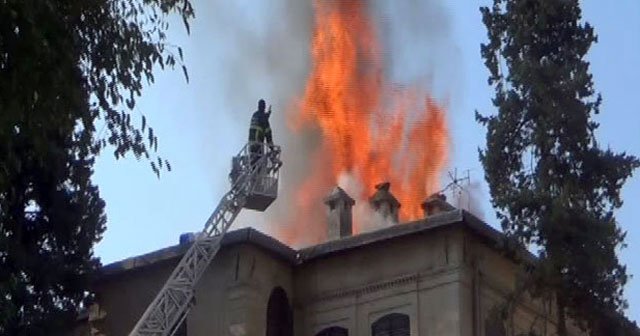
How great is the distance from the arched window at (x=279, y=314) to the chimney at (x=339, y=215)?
2.79 meters

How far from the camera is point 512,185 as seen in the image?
29469mm

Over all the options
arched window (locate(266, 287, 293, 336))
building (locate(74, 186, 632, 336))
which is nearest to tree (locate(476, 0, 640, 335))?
building (locate(74, 186, 632, 336))

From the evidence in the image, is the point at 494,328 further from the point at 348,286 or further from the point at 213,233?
the point at 213,233

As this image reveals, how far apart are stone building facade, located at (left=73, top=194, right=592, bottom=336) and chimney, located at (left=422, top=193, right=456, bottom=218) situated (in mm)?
2622

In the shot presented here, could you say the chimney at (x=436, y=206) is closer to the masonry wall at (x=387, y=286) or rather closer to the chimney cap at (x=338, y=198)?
the chimney cap at (x=338, y=198)

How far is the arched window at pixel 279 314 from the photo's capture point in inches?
1345

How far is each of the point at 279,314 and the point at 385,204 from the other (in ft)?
17.9

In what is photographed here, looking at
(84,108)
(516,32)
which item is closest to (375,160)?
(516,32)

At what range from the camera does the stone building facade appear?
32.7 meters

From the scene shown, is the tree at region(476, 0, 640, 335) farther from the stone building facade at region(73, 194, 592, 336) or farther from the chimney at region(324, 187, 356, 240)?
the chimney at region(324, 187, 356, 240)

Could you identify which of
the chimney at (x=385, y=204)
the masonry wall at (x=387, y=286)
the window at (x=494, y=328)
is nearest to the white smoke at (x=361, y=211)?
the chimney at (x=385, y=204)

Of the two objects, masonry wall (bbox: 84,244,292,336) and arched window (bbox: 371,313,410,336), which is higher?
masonry wall (bbox: 84,244,292,336)

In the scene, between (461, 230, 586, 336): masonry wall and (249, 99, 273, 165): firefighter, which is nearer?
(461, 230, 586, 336): masonry wall

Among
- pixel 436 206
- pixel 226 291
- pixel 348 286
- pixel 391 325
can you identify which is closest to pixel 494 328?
pixel 391 325
